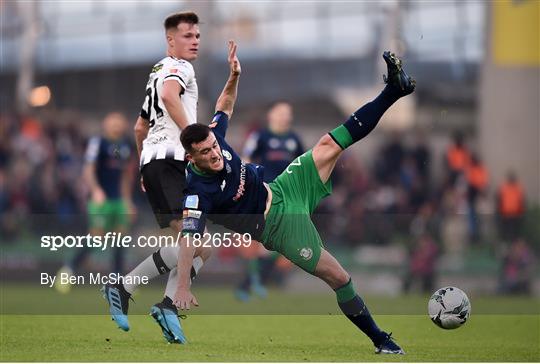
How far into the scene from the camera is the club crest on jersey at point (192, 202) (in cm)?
881

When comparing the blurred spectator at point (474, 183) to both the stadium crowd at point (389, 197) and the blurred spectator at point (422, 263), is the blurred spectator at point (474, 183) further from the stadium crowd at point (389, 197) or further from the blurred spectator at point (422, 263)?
the blurred spectator at point (422, 263)

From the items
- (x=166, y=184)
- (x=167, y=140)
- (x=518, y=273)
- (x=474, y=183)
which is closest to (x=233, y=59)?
(x=167, y=140)

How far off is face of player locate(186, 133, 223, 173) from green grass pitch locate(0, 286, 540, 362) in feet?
4.15

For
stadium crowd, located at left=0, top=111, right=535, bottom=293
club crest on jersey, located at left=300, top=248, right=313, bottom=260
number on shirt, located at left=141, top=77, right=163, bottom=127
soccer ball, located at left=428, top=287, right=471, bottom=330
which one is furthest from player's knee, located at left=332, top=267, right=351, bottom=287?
stadium crowd, located at left=0, top=111, right=535, bottom=293

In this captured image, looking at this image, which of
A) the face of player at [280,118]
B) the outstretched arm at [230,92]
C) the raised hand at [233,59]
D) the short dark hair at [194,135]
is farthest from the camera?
the face of player at [280,118]

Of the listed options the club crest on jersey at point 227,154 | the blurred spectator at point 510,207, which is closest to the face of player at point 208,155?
the club crest on jersey at point 227,154

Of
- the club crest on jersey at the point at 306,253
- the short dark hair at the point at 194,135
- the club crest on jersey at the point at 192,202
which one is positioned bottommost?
the club crest on jersey at the point at 306,253

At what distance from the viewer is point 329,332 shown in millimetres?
10961

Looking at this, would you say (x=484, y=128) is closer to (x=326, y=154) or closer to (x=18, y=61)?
(x=18, y=61)

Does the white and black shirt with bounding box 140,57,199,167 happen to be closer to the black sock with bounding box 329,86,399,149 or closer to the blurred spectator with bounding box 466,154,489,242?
the black sock with bounding box 329,86,399,149

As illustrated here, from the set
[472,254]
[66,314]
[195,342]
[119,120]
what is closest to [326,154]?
[195,342]

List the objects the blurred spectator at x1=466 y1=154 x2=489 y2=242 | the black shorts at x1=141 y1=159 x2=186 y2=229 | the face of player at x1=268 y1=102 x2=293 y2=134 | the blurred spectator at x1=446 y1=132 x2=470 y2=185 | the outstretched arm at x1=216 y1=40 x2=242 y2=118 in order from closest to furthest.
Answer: the outstretched arm at x1=216 y1=40 x2=242 y2=118 → the black shorts at x1=141 y1=159 x2=186 y2=229 → the face of player at x1=268 y1=102 x2=293 y2=134 → the blurred spectator at x1=466 y1=154 x2=489 y2=242 → the blurred spectator at x1=446 y1=132 x2=470 y2=185

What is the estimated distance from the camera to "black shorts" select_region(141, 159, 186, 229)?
995 cm

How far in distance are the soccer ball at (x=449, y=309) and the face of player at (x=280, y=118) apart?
5967mm
